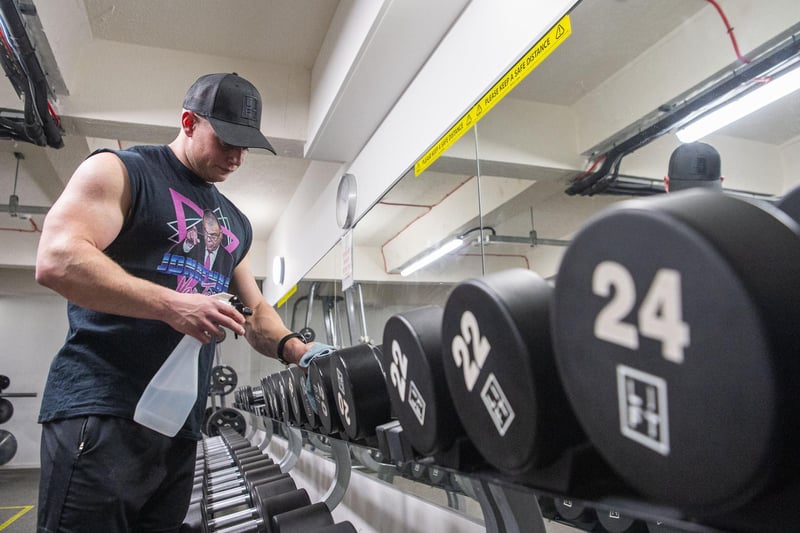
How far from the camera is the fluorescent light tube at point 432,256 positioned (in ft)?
6.79

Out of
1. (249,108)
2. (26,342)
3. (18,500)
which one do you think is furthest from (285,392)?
(26,342)

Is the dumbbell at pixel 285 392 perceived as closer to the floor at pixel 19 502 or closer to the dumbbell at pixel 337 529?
the dumbbell at pixel 337 529

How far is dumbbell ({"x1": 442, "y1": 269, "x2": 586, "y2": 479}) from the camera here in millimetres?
500

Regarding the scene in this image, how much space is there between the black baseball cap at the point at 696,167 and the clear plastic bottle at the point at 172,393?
1082 millimetres

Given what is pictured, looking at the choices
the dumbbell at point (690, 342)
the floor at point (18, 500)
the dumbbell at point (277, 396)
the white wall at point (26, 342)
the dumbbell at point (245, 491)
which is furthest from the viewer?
the white wall at point (26, 342)

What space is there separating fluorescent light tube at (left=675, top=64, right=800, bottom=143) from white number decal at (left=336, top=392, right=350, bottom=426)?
841 millimetres

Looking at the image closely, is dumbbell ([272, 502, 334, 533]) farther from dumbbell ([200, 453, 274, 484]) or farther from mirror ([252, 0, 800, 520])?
dumbbell ([200, 453, 274, 484])

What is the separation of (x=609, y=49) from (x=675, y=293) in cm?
114

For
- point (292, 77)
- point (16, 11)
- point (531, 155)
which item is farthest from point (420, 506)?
point (292, 77)

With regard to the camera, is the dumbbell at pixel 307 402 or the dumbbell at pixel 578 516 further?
the dumbbell at pixel 578 516

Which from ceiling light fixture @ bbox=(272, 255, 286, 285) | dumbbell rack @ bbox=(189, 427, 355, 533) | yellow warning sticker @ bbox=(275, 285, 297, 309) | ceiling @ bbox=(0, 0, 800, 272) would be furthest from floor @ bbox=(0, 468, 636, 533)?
ceiling light fixture @ bbox=(272, 255, 286, 285)

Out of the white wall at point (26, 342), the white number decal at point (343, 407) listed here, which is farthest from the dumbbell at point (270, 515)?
the white wall at point (26, 342)

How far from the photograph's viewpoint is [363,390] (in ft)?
3.22

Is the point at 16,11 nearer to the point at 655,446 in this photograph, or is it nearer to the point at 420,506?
the point at 420,506
